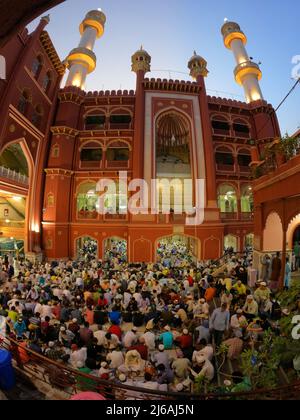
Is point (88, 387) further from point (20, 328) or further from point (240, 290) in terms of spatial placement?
point (240, 290)

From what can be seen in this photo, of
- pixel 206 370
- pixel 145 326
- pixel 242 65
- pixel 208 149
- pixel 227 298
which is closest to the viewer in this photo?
pixel 206 370

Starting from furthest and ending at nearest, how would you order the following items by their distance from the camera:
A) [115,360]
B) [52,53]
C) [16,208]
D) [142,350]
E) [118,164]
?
[118,164] < [52,53] < [16,208] < [142,350] < [115,360]

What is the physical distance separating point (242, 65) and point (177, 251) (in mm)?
21405

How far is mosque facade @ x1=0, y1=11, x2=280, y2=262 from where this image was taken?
65.4ft

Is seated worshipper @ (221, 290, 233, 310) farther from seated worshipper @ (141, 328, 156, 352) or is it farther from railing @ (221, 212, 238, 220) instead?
railing @ (221, 212, 238, 220)

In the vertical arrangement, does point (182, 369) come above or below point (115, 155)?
below

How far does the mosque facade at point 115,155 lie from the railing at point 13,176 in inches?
6.1

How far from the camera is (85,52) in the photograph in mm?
25281

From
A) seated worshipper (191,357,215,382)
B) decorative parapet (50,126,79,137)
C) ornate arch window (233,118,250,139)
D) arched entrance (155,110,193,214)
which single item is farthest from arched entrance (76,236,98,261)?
ornate arch window (233,118,250,139)

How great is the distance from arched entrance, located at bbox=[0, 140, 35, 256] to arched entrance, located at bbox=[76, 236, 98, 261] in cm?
425

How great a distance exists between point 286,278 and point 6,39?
10.6 meters

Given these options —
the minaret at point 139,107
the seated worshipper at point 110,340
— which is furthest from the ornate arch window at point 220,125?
the seated worshipper at point 110,340

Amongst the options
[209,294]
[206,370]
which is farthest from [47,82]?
[206,370]
